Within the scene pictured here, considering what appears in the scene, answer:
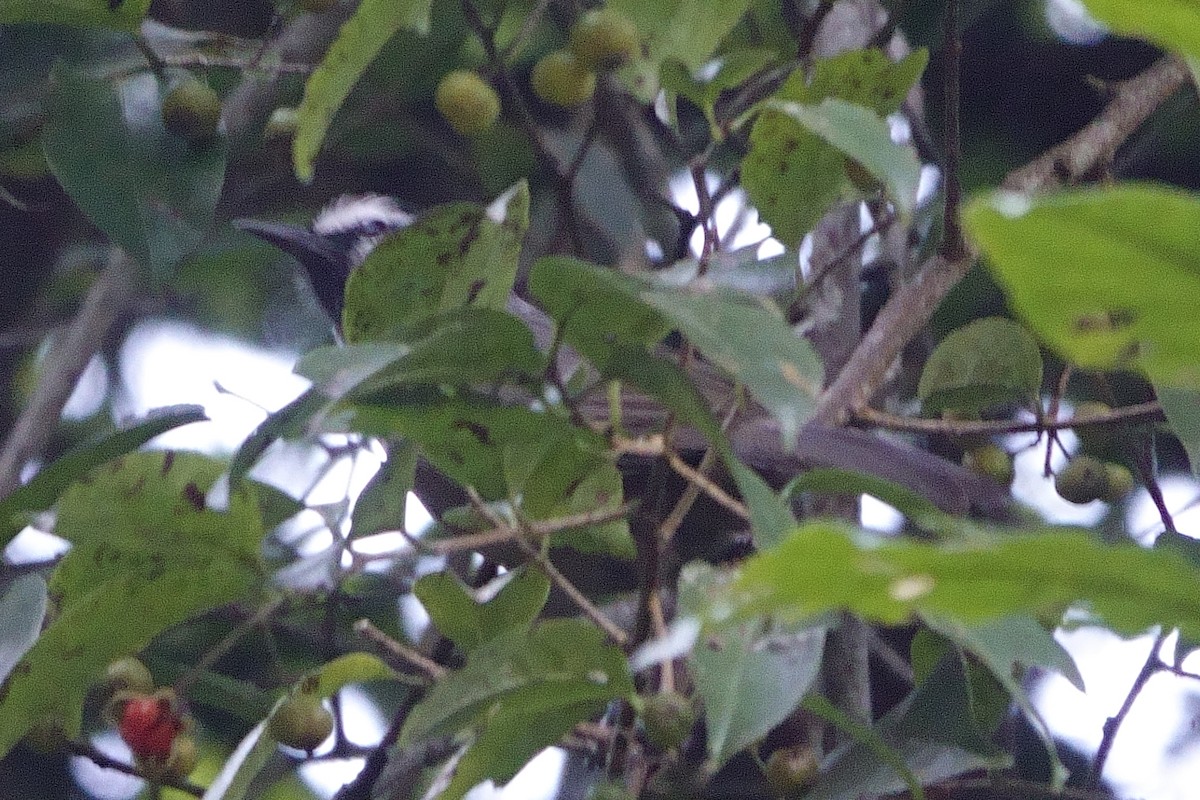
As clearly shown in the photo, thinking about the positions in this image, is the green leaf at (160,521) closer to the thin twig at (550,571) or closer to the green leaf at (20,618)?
the green leaf at (20,618)

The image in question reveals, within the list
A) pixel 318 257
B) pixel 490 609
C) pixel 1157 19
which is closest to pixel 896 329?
pixel 490 609

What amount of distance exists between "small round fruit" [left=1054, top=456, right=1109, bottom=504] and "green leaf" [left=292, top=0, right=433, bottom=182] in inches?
49.5

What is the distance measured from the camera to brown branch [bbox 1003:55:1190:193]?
2383mm

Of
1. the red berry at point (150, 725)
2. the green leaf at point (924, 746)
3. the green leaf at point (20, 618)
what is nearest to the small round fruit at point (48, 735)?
the red berry at point (150, 725)

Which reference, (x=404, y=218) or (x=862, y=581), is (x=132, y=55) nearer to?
(x=404, y=218)

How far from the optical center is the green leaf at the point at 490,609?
1.74 meters

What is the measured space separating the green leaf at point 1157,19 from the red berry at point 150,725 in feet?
4.62

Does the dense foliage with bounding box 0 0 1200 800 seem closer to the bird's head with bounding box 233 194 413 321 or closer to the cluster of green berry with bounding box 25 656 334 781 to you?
the cluster of green berry with bounding box 25 656 334 781

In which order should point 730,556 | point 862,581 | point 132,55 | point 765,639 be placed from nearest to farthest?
point 862,581 → point 765,639 → point 132,55 → point 730,556

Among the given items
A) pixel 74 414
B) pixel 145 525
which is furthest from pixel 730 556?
pixel 74 414

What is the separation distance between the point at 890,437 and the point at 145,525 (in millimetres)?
2023

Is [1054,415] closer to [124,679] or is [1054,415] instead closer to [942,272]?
[942,272]

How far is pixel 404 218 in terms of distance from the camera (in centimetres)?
399

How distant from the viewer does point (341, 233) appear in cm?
401
